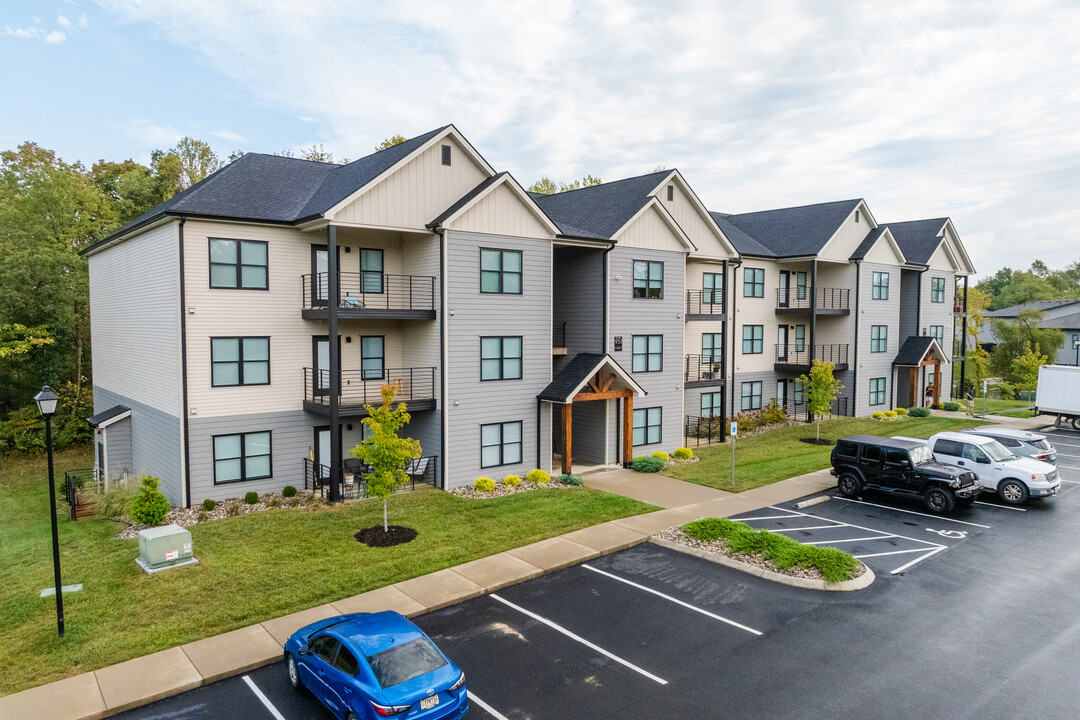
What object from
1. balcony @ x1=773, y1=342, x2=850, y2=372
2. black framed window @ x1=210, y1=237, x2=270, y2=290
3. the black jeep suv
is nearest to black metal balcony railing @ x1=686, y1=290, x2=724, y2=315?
balcony @ x1=773, y1=342, x2=850, y2=372

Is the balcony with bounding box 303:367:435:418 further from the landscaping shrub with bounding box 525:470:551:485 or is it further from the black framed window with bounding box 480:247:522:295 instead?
the landscaping shrub with bounding box 525:470:551:485

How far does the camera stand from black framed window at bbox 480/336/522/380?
23.0 m

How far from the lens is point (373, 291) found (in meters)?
22.6

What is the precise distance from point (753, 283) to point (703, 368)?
572 cm

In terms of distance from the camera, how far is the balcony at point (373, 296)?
21.0 meters

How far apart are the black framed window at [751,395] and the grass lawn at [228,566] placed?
16441mm

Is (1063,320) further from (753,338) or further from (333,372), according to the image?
(333,372)

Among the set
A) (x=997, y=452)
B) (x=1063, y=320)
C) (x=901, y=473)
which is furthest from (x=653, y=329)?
(x=1063, y=320)

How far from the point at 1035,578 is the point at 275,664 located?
52.0ft

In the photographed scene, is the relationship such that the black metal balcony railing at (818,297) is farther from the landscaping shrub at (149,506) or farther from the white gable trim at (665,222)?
the landscaping shrub at (149,506)

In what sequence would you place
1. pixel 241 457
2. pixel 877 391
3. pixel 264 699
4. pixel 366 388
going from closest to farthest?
pixel 264 699, pixel 241 457, pixel 366 388, pixel 877 391

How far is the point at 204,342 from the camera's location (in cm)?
1994

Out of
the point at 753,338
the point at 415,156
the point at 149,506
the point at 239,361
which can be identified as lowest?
the point at 149,506

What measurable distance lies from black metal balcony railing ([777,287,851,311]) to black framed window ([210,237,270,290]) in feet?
88.6
